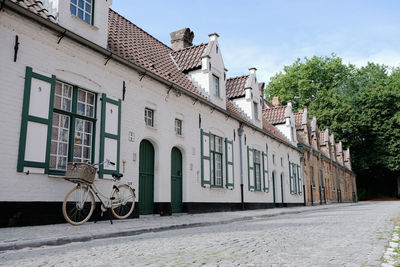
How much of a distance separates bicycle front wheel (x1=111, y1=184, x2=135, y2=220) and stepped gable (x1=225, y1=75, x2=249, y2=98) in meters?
11.9

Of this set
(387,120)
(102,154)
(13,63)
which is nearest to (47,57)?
(13,63)

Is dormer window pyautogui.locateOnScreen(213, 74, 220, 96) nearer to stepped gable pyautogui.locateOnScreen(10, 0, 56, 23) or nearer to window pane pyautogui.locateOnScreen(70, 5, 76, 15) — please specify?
window pane pyautogui.locateOnScreen(70, 5, 76, 15)

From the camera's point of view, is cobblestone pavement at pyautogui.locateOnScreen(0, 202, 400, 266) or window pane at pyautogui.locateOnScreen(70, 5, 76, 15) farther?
window pane at pyautogui.locateOnScreen(70, 5, 76, 15)

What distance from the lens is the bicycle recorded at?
754 cm

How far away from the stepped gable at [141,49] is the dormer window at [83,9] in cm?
112

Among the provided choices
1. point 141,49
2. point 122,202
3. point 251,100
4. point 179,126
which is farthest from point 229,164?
point 122,202

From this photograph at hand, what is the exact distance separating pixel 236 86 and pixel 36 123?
47.8 feet

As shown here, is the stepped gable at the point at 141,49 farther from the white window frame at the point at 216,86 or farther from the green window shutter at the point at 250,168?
the green window shutter at the point at 250,168

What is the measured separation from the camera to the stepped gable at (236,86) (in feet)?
67.3

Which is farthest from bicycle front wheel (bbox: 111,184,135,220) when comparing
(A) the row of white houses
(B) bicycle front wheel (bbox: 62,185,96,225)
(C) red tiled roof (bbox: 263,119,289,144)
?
(C) red tiled roof (bbox: 263,119,289,144)

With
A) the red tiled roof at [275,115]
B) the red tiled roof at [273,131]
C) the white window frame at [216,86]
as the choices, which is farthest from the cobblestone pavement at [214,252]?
the red tiled roof at [275,115]

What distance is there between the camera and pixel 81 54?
9.32 metres

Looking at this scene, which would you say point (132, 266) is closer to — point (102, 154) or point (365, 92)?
point (102, 154)

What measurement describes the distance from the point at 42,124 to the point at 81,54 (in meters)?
2.35
